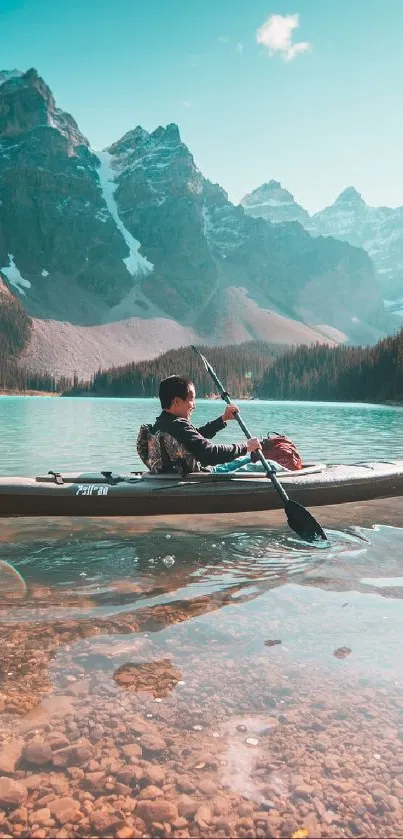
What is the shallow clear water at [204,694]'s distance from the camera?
3.01 m

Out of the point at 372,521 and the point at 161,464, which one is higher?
the point at 161,464

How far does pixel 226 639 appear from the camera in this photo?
5.07 m

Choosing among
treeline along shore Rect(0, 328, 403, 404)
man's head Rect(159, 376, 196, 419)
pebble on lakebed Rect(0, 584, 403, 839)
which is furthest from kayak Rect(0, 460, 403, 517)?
treeline along shore Rect(0, 328, 403, 404)

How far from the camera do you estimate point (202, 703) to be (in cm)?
400

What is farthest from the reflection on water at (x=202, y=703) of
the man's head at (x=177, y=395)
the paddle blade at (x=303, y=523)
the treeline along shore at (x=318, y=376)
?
the treeline along shore at (x=318, y=376)

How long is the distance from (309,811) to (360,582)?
3.90 m

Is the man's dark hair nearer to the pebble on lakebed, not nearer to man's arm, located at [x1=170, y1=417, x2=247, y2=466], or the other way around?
man's arm, located at [x1=170, y1=417, x2=247, y2=466]

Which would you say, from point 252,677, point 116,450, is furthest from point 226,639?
point 116,450

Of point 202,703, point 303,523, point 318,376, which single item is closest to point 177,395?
point 303,523

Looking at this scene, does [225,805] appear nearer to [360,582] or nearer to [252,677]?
[252,677]

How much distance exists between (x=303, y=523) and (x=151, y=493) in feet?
7.81

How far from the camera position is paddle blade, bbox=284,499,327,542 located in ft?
29.2

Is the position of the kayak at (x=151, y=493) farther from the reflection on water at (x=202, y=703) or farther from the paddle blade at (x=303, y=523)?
the reflection on water at (x=202, y=703)

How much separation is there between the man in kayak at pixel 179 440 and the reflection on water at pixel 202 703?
2251 mm
